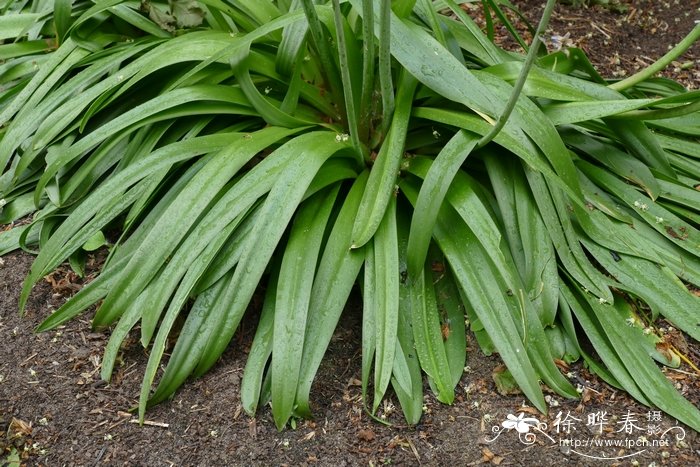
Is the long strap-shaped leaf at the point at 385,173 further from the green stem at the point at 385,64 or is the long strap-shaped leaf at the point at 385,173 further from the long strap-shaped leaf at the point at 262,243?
the long strap-shaped leaf at the point at 262,243

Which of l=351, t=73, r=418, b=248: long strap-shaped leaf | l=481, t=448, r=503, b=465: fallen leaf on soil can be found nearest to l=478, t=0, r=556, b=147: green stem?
l=351, t=73, r=418, b=248: long strap-shaped leaf

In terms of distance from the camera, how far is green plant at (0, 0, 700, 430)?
2391 mm

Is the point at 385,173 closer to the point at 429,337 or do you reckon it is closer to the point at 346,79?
the point at 346,79

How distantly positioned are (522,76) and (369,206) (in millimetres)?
669

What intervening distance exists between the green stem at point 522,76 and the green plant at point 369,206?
0.04 ft

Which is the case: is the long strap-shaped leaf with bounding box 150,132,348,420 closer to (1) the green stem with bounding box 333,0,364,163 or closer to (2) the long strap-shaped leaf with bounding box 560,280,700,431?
(1) the green stem with bounding box 333,0,364,163

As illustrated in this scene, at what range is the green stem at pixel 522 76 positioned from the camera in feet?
6.40

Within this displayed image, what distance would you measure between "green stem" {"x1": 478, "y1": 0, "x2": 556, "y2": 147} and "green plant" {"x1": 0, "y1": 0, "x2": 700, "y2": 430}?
1cm

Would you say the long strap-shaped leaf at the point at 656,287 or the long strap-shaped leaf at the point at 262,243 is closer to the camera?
the long strap-shaped leaf at the point at 262,243

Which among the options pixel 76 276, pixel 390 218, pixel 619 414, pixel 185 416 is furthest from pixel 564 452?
pixel 76 276

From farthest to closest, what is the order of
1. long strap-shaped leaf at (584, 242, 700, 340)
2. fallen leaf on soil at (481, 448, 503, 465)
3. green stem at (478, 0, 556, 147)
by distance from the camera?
long strap-shaped leaf at (584, 242, 700, 340)
fallen leaf on soil at (481, 448, 503, 465)
green stem at (478, 0, 556, 147)

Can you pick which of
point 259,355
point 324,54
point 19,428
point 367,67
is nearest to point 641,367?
point 259,355

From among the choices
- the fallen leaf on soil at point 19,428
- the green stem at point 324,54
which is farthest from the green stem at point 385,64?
the fallen leaf on soil at point 19,428

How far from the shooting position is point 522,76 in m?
2.11
